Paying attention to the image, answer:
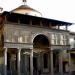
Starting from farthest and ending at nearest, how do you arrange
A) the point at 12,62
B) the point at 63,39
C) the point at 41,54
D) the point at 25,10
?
the point at 25,10 → the point at 41,54 → the point at 63,39 → the point at 12,62

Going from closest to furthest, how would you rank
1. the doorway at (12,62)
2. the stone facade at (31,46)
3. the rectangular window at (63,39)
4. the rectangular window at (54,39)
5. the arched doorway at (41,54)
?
the stone facade at (31,46), the doorway at (12,62), the rectangular window at (54,39), the rectangular window at (63,39), the arched doorway at (41,54)

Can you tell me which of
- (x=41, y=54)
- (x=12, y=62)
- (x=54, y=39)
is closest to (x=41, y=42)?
(x=41, y=54)

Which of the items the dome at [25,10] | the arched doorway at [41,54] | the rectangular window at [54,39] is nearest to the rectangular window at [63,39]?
the rectangular window at [54,39]

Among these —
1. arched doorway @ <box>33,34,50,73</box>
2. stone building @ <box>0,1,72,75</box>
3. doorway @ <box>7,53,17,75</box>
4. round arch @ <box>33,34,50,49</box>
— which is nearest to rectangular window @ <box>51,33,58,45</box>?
stone building @ <box>0,1,72,75</box>

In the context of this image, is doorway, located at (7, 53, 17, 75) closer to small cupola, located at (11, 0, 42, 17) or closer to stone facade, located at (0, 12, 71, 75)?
stone facade, located at (0, 12, 71, 75)

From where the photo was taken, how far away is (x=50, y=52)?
31.4 metres

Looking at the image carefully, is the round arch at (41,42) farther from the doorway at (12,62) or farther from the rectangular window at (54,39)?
the doorway at (12,62)

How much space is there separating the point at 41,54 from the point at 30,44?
534 cm

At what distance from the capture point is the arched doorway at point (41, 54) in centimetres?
3306

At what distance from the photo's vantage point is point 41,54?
112 feet

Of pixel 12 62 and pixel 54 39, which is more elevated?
pixel 54 39

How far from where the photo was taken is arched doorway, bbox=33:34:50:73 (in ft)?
108

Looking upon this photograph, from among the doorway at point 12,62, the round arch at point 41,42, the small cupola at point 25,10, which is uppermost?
the small cupola at point 25,10

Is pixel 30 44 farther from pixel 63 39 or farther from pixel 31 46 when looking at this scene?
pixel 63 39
